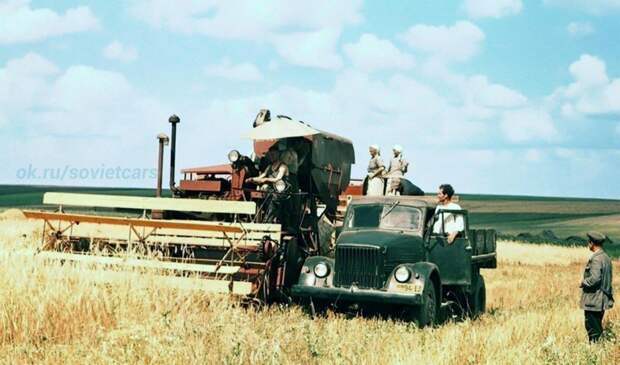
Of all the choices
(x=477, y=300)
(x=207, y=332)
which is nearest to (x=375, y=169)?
(x=477, y=300)

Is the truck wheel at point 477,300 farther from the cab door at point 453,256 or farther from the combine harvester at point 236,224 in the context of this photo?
the combine harvester at point 236,224

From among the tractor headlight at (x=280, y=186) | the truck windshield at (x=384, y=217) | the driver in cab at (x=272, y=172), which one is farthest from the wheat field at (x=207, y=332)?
the driver in cab at (x=272, y=172)

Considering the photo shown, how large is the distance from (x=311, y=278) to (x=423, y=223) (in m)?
2.30

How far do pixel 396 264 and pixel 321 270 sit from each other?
1315 mm

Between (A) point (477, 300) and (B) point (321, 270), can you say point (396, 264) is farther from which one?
(A) point (477, 300)

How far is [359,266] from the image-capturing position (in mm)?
13484

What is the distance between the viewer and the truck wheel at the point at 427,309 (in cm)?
1293

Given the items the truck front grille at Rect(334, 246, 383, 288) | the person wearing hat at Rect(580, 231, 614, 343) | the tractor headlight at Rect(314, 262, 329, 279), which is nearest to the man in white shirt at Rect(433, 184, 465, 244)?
the truck front grille at Rect(334, 246, 383, 288)

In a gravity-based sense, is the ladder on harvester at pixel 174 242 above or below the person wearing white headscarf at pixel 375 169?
below

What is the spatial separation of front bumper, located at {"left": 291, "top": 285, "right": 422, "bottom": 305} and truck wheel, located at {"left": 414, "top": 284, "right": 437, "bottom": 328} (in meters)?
0.21

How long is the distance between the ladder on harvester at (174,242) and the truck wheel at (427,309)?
2.80 m

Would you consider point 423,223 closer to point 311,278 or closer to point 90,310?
point 311,278

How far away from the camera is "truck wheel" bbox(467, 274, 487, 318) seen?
15.9 meters

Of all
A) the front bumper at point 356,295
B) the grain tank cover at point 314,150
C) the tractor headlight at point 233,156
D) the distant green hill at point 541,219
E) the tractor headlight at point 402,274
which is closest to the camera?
the front bumper at point 356,295
